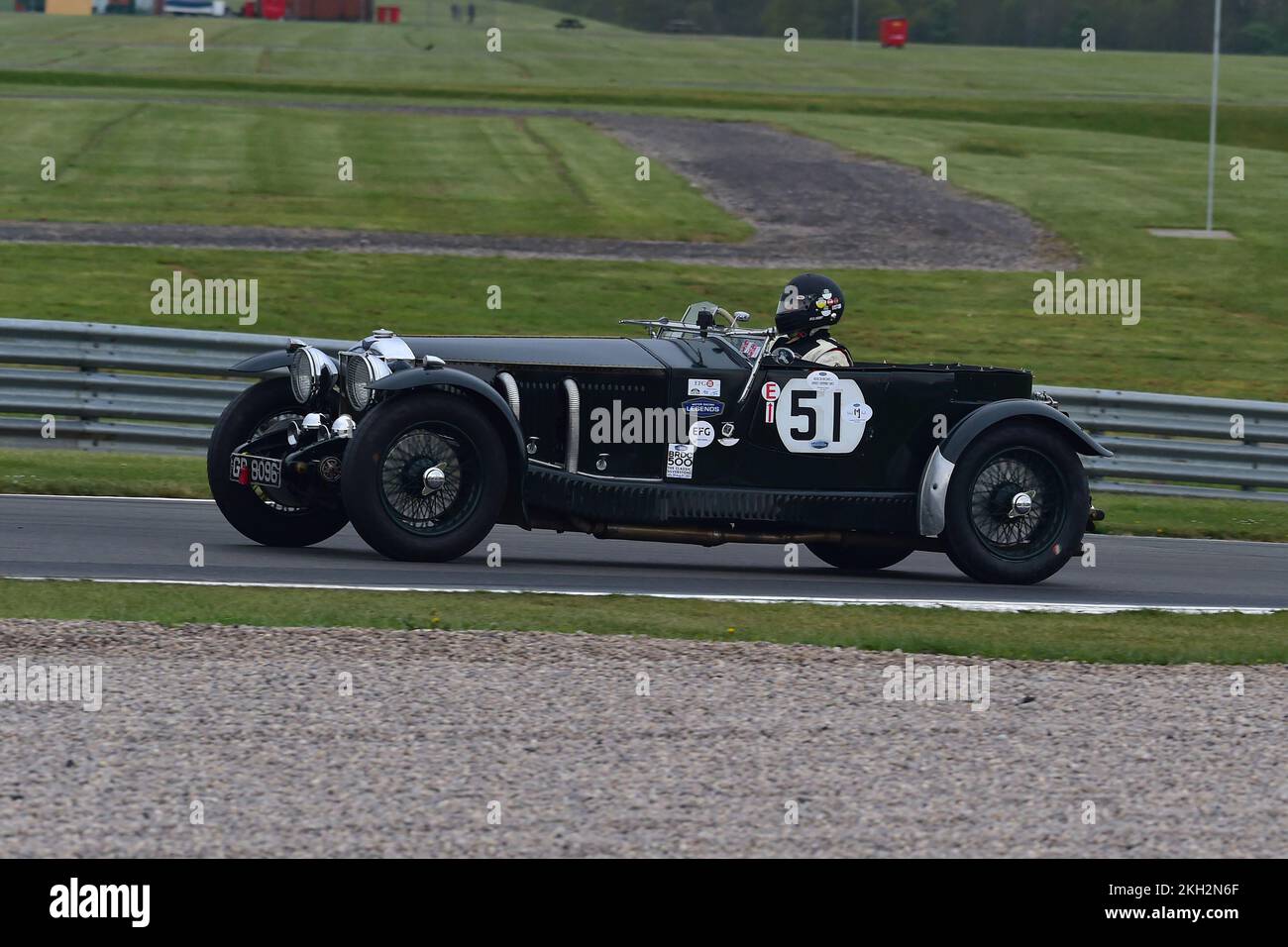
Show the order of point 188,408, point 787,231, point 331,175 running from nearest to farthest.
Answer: point 188,408, point 787,231, point 331,175

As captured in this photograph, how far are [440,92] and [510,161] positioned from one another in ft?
57.0

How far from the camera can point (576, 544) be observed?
11.6 metres

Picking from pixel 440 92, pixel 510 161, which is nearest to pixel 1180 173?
pixel 510 161

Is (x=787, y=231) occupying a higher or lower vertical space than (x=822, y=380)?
higher

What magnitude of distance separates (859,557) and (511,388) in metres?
2.66

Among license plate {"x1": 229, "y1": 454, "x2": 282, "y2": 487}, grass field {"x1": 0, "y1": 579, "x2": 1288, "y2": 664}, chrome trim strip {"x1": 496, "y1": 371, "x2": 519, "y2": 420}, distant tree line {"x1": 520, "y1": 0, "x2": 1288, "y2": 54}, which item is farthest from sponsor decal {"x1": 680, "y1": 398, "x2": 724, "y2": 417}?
distant tree line {"x1": 520, "y1": 0, "x2": 1288, "y2": 54}

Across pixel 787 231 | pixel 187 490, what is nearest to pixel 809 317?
pixel 187 490

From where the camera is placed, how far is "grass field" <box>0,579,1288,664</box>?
333 inches

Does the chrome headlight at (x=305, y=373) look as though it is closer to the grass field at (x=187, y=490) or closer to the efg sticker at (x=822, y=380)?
the efg sticker at (x=822, y=380)

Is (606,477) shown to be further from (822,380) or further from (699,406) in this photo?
(822,380)

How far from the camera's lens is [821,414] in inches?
404

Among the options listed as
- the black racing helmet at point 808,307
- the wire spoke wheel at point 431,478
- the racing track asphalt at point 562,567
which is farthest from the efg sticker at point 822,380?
the wire spoke wheel at point 431,478

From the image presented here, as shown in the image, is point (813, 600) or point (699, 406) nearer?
point (813, 600)
